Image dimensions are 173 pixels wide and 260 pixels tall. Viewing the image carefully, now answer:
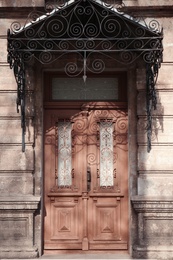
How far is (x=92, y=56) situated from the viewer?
30.0 ft

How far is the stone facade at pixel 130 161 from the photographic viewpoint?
8578mm

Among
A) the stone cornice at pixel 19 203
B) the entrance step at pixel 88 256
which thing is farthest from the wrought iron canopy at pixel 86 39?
the entrance step at pixel 88 256

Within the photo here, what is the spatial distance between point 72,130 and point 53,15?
7.66ft

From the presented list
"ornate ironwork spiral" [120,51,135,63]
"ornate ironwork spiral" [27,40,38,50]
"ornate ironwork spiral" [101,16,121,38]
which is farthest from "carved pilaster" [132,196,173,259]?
"ornate ironwork spiral" [27,40,38,50]

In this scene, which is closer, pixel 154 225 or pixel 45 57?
pixel 154 225

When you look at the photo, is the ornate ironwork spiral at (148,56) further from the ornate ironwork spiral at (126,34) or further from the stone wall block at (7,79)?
the stone wall block at (7,79)

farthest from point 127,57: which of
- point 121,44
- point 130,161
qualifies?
point 130,161

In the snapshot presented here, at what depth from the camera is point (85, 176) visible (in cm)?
920

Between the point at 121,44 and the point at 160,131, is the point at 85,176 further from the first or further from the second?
the point at 121,44

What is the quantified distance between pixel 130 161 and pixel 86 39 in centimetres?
242

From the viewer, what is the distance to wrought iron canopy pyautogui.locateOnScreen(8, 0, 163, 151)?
795 cm

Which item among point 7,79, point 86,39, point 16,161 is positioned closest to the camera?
point 86,39

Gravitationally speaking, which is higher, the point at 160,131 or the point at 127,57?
the point at 127,57

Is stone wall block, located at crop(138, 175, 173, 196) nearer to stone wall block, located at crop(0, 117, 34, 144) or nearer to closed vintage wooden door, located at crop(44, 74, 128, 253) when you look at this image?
closed vintage wooden door, located at crop(44, 74, 128, 253)
